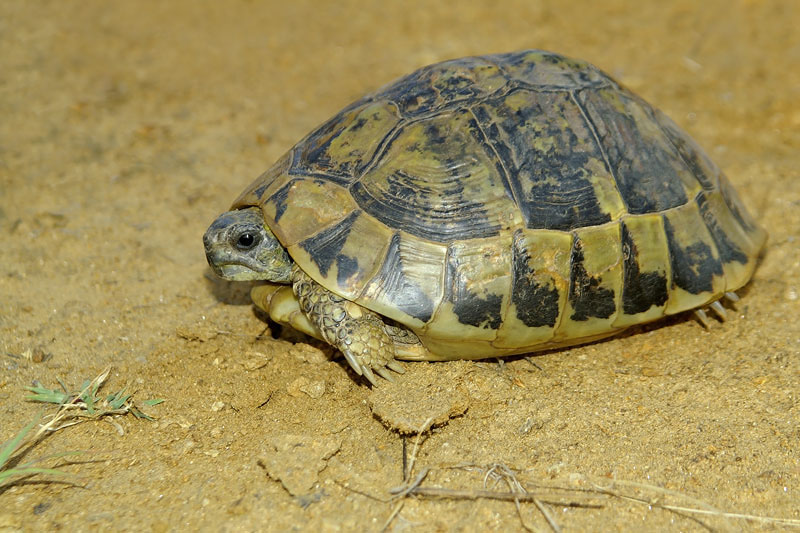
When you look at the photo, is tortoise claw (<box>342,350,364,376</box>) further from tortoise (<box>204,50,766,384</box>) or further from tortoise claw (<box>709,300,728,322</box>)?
tortoise claw (<box>709,300,728,322</box>)

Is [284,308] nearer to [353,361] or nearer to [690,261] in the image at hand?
[353,361]

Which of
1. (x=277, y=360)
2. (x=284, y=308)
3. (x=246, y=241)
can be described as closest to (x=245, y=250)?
(x=246, y=241)

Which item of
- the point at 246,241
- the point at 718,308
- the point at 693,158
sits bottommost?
the point at 718,308

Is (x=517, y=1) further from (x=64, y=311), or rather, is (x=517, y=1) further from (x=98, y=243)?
(x=64, y=311)

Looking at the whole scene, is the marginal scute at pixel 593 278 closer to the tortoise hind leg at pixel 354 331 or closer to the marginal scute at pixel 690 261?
the marginal scute at pixel 690 261

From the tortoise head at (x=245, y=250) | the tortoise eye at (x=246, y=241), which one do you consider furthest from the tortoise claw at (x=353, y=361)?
the tortoise eye at (x=246, y=241)

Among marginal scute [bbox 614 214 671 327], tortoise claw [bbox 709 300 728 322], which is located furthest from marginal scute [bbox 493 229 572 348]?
tortoise claw [bbox 709 300 728 322]
